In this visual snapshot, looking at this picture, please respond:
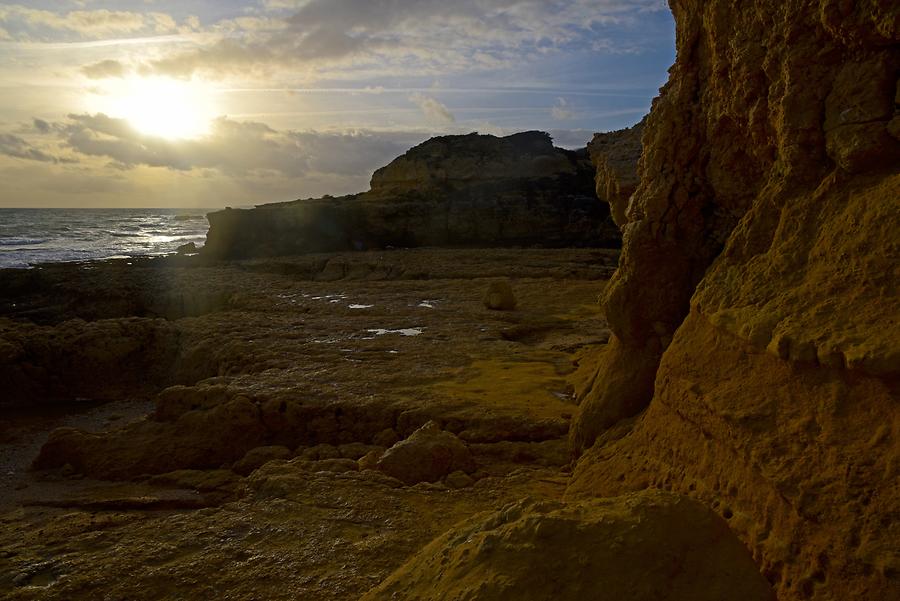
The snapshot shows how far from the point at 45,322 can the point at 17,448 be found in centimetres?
952

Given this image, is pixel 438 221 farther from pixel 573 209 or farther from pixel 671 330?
pixel 671 330

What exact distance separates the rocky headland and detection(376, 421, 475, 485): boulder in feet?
0.09

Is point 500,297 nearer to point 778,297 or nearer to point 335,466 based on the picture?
point 335,466

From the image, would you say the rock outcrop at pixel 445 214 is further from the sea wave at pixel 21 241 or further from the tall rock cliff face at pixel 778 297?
the tall rock cliff face at pixel 778 297

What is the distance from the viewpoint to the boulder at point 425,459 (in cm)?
498

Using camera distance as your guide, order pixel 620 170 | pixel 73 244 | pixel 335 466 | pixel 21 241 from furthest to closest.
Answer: pixel 21 241 < pixel 73 244 < pixel 620 170 < pixel 335 466

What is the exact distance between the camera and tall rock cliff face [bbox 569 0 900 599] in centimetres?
234

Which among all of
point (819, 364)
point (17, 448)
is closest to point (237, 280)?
point (17, 448)

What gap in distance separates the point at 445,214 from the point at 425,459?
82.5 feet

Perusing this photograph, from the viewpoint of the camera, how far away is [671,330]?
468cm

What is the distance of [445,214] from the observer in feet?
97.3

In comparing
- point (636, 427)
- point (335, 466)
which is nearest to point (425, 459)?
point (335, 466)

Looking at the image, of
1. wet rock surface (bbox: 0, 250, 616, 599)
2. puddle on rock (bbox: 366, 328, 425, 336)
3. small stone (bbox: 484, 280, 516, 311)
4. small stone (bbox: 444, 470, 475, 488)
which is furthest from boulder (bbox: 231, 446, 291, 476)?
small stone (bbox: 484, 280, 516, 311)

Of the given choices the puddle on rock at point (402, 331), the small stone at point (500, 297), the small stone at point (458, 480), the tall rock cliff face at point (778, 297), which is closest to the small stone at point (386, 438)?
the small stone at point (458, 480)
